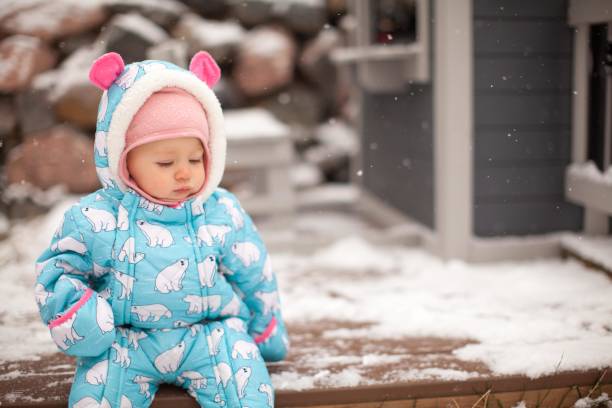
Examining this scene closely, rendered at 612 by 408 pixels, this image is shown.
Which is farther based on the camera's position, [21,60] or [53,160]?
[53,160]

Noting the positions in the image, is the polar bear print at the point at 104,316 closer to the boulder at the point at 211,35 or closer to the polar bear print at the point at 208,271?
the polar bear print at the point at 208,271

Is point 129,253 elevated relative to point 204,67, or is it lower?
lower

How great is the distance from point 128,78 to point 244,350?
74 cm

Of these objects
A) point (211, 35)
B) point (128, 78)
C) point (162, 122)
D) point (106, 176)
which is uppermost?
point (211, 35)

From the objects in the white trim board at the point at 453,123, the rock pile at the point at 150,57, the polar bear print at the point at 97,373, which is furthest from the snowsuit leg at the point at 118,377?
the white trim board at the point at 453,123

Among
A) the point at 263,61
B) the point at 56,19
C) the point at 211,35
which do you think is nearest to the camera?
the point at 56,19

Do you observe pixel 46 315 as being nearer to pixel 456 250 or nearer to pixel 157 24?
pixel 456 250

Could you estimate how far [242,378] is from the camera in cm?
173

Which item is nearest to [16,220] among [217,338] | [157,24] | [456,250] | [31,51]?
[31,51]

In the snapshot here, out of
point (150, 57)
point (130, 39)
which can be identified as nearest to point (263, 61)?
point (130, 39)

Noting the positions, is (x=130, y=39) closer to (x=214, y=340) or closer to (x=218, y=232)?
(x=218, y=232)

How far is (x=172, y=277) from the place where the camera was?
1.72 meters

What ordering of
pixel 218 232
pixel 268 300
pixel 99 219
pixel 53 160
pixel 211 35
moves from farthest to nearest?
pixel 211 35
pixel 53 160
pixel 268 300
pixel 218 232
pixel 99 219

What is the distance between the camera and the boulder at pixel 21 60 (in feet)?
13.7
